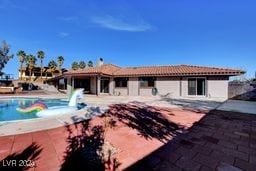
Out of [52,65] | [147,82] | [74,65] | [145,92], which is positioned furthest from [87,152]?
[74,65]

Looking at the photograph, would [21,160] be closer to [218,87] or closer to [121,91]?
[218,87]

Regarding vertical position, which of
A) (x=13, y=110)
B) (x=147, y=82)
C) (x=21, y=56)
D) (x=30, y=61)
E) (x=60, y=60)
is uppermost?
(x=21, y=56)

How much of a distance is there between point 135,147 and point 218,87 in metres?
16.1

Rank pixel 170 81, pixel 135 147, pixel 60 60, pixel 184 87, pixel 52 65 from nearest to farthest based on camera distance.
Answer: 1. pixel 135 147
2. pixel 184 87
3. pixel 170 81
4. pixel 52 65
5. pixel 60 60

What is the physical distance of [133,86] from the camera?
22172 mm

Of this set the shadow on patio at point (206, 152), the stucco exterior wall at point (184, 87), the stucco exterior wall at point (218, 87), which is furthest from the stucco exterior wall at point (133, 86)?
the shadow on patio at point (206, 152)

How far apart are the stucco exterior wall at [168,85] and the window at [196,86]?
1.32 metres

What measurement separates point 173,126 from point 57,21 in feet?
71.3

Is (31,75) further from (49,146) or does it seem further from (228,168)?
(228,168)

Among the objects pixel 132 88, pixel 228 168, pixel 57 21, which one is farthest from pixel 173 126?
pixel 57 21

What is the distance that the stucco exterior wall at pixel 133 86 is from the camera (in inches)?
862

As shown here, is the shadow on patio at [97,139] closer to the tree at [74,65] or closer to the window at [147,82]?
the window at [147,82]

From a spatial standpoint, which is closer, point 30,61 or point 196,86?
point 196,86

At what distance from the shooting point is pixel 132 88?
22.2 meters
